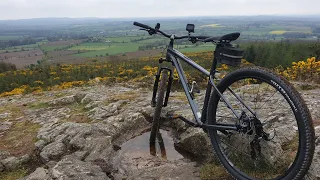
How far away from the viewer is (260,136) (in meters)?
3.47

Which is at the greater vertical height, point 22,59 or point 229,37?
point 229,37

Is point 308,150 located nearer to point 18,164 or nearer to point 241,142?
point 241,142

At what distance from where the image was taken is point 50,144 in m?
5.22

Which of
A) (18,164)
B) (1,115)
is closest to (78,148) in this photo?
(18,164)

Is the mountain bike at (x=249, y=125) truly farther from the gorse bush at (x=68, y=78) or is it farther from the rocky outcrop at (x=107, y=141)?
the gorse bush at (x=68, y=78)

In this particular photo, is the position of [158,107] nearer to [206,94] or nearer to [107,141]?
[107,141]

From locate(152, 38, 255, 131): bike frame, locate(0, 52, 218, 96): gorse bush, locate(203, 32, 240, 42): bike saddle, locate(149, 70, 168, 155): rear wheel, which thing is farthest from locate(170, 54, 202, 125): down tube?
locate(0, 52, 218, 96): gorse bush

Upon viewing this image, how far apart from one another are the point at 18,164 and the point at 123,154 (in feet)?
6.30

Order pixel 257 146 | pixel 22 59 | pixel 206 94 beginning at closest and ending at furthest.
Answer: pixel 257 146 < pixel 206 94 < pixel 22 59

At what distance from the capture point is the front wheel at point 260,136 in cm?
279

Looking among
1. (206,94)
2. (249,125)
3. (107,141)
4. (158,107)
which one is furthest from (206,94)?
(107,141)

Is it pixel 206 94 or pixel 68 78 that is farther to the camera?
pixel 68 78

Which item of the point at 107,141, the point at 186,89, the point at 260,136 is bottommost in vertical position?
the point at 107,141

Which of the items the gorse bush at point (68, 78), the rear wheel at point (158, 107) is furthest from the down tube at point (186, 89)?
the gorse bush at point (68, 78)
